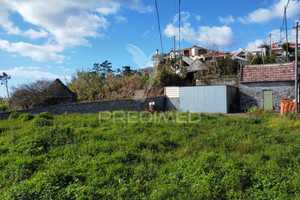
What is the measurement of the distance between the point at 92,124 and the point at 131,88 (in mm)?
9669

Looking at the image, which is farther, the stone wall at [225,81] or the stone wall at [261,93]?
the stone wall at [225,81]

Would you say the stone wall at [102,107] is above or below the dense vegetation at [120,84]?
below

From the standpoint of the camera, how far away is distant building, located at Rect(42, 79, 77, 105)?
43.3 feet

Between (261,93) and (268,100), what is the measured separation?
0.66 m

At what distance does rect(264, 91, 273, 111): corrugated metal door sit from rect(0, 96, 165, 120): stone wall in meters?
7.32

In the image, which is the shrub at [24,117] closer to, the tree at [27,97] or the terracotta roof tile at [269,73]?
the tree at [27,97]

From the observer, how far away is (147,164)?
5055 millimetres

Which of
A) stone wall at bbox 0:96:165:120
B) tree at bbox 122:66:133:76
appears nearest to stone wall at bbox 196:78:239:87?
stone wall at bbox 0:96:165:120

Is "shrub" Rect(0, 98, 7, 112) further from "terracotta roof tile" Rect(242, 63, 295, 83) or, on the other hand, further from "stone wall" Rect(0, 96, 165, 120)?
"terracotta roof tile" Rect(242, 63, 295, 83)

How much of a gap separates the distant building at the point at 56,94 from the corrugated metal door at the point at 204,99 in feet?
27.7

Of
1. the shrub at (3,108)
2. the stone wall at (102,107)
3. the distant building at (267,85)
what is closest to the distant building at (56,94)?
→ the shrub at (3,108)

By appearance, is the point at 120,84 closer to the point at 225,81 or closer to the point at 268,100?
the point at 225,81

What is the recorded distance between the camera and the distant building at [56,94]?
13186mm

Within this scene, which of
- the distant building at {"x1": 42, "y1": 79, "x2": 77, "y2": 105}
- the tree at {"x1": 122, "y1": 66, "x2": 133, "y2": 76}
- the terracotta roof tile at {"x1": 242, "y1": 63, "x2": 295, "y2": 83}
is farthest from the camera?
the tree at {"x1": 122, "y1": 66, "x2": 133, "y2": 76}
